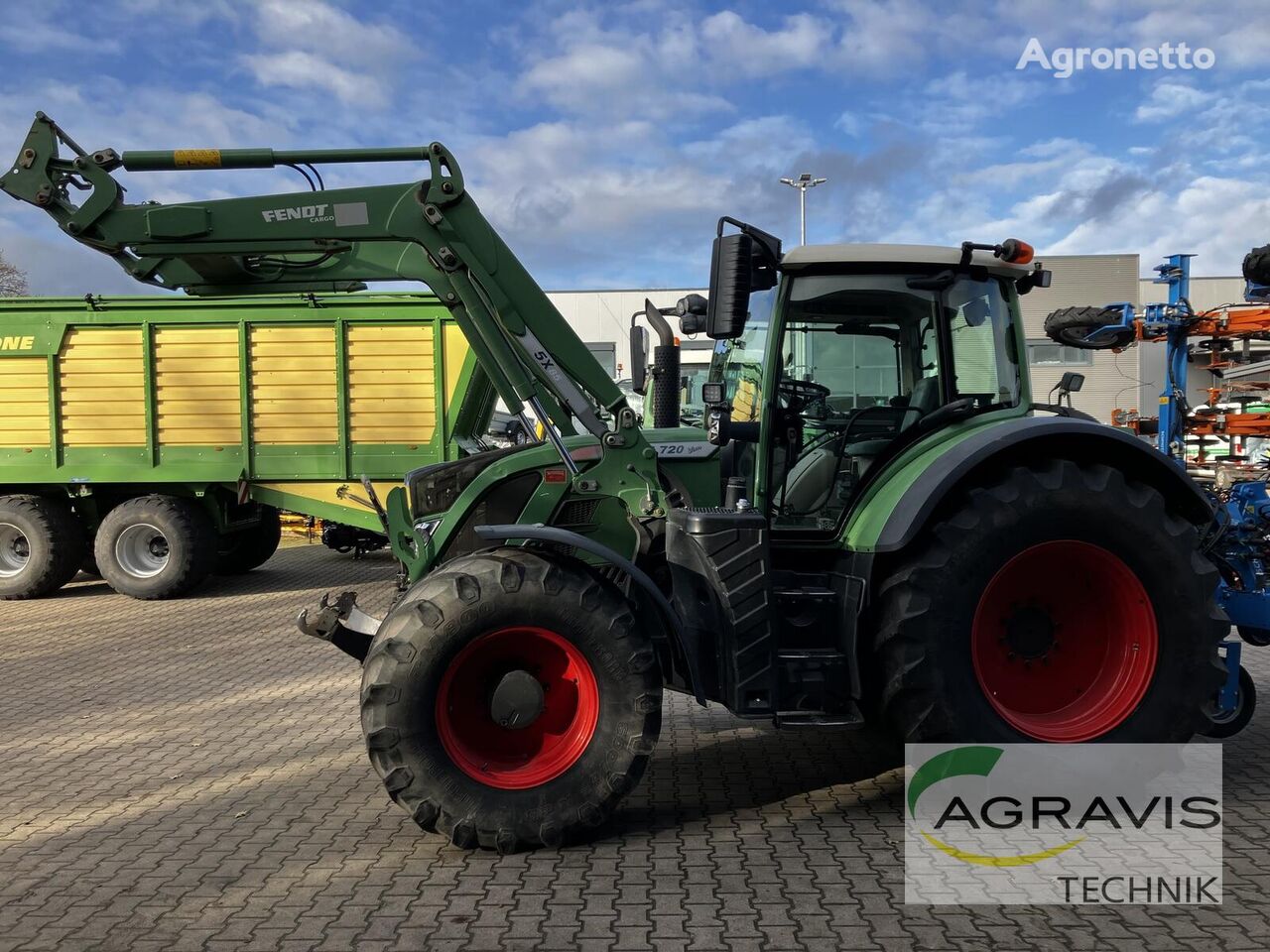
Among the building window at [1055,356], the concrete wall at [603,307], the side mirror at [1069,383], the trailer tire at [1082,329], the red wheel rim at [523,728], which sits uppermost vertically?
the concrete wall at [603,307]

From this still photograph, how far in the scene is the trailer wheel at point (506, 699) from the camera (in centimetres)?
370

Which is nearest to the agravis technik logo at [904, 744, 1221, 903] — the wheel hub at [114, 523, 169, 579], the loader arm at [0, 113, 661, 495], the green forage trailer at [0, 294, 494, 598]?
the loader arm at [0, 113, 661, 495]

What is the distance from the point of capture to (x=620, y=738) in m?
3.78

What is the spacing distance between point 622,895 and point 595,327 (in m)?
25.0

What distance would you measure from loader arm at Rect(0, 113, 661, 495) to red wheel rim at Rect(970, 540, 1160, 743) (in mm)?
1534

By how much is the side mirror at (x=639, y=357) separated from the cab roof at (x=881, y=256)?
3.80ft

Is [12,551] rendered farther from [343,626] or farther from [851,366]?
[851,366]

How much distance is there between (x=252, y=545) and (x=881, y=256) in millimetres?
9669

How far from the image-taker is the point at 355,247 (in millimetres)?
4309

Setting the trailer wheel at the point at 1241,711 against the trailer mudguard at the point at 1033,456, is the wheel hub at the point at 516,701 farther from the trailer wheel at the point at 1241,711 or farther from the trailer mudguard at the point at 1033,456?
the trailer wheel at the point at 1241,711

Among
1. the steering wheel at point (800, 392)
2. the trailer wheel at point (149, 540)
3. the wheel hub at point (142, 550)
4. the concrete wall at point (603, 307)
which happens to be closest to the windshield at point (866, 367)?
the steering wheel at point (800, 392)

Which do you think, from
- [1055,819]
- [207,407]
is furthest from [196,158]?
[207,407]

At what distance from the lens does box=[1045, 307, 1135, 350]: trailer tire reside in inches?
236

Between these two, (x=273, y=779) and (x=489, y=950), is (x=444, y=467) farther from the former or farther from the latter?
(x=489, y=950)
